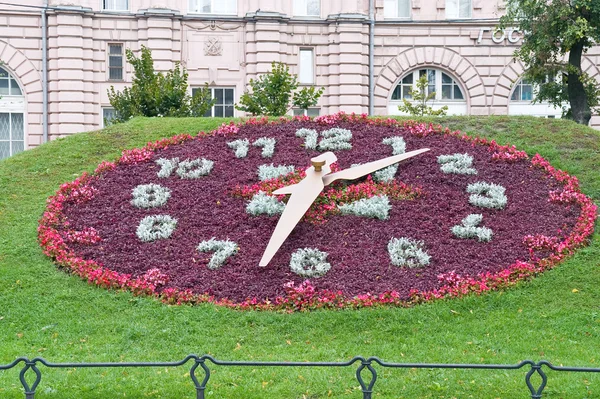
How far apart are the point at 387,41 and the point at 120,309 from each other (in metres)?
21.2

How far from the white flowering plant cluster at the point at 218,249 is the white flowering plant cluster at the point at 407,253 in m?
2.20

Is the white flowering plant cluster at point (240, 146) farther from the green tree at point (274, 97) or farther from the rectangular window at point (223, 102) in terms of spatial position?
the rectangular window at point (223, 102)

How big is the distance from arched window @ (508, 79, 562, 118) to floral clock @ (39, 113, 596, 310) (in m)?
15.0

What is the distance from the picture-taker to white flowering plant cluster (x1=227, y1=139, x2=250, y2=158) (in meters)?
15.2

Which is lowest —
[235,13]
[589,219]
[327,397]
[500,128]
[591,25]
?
[327,397]

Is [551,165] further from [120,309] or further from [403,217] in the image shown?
[120,309]

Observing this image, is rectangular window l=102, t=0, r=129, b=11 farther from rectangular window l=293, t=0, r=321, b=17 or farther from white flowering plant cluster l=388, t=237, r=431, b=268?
white flowering plant cluster l=388, t=237, r=431, b=268

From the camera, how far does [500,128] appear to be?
16.8 meters

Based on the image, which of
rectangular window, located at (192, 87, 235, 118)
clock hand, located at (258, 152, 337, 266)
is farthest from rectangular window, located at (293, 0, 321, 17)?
clock hand, located at (258, 152, 337, 266)

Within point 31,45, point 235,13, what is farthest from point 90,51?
point 235,13

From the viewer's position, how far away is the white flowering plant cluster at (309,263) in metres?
11.2

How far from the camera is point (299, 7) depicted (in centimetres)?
2997

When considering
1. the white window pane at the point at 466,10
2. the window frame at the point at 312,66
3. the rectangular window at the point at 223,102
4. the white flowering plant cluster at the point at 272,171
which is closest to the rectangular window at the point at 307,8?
the window frame at the point at 312,66

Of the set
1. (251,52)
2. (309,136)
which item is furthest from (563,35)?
(251,52)
